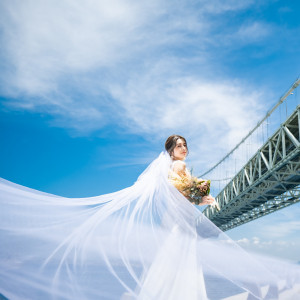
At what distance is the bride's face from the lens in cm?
303

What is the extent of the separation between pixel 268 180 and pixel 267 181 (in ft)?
0.26

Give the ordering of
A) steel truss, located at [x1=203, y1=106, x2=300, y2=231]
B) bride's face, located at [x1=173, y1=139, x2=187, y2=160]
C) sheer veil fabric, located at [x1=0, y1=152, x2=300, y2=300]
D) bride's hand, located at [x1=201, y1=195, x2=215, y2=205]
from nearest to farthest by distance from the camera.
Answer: sheer veil fabric, located at [x1=0, y1=152, x2=300, y2=300], bride's hand, located at [x1=201, y1=195, x2=215, y2=205], bride's face, located at [x1=173, y1=139, x2=187, y2=160], steel truss, located at [x1=203, y1=106, x2=300, y2=231]

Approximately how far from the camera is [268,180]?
17156 millimetres

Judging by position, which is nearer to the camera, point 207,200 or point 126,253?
point 126,253

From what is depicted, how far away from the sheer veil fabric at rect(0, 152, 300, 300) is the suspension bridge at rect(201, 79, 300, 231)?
11446 mm

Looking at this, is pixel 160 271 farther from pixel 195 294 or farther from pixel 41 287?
pixel 41 287

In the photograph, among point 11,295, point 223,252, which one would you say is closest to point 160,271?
point 223,252

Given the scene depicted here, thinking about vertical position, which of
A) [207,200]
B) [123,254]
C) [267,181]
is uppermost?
[267,181]

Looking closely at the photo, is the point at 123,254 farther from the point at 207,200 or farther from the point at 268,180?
the point at 268,180

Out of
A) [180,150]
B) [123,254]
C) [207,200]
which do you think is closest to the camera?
[123,254]

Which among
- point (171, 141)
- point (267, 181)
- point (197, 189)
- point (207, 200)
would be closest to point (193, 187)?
point (197, 189)

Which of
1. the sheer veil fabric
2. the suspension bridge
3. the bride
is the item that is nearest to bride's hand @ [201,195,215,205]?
the bride

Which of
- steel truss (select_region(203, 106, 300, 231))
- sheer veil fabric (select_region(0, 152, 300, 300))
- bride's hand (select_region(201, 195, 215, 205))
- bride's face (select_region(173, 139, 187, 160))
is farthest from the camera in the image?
steel truss (select_region(203, 106, 300, 231))

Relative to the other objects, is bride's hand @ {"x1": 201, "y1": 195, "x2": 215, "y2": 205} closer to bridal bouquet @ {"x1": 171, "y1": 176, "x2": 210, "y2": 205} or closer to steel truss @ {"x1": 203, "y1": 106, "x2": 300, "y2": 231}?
bridal bouquet @ {"x1": 171, "y1": 176, "x2": 210, "y2": 205}
